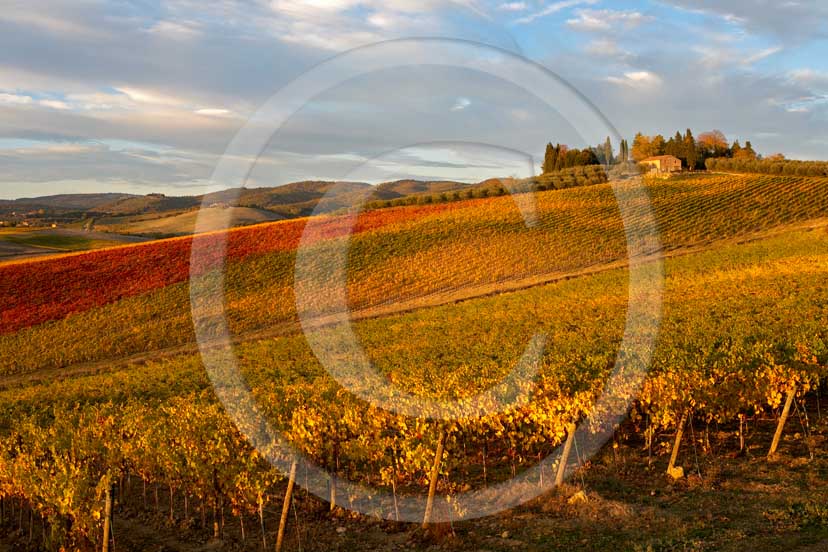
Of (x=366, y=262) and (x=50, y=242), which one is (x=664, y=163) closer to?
(x=366, y=262)

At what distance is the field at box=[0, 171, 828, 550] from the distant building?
185 ft

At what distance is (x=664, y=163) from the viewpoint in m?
120

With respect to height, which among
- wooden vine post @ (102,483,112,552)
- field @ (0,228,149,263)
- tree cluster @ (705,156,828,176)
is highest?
tree cluster @ (705,156,828,176)

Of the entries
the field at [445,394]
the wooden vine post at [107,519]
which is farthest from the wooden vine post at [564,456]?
the wooden vine post at [107,519]

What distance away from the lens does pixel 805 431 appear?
17469 millimetres

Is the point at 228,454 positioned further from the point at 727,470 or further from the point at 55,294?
the point at 55,294

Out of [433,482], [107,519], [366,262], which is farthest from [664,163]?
[107,519]

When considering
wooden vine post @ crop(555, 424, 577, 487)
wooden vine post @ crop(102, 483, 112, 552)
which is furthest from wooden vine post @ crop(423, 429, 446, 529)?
wooden vine post @ crop(102, 483, 112, 552)

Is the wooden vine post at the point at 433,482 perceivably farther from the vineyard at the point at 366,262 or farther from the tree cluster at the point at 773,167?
the tree cluster at the point at 773,167

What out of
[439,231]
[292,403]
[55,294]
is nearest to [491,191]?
[439,231]

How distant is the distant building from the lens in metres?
117

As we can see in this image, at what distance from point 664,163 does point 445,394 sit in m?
117

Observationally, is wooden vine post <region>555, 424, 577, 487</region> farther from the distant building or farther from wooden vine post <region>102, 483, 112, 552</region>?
the distant building

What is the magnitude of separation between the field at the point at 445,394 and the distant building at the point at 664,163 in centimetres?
5651
